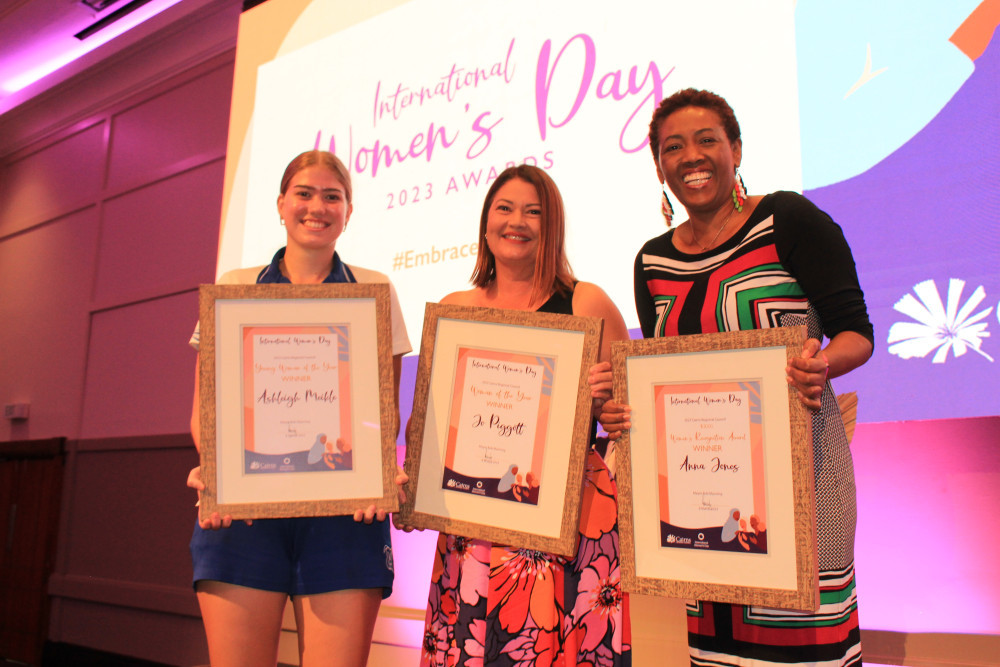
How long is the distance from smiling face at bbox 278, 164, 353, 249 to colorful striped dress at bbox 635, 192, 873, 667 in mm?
748

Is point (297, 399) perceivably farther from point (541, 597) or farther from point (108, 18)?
point (108, 18)

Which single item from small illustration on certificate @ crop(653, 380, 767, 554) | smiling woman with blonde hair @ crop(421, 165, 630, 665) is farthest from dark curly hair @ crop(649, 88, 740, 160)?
small illustration on certificate @ crop(653, 380, 767, 554)

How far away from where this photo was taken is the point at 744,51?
2.13 m

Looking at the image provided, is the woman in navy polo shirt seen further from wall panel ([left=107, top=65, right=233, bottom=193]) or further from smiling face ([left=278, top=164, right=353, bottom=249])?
wall panel ([left=107, top=65, right=233, bottom=193])

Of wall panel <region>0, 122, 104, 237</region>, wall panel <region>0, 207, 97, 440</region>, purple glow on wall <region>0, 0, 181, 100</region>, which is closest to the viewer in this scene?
purple glow on wall <region>0, 0, 181, 100</region>

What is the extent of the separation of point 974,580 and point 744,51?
61.8 inches

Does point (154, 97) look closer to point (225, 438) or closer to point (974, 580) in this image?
point (225, 438)

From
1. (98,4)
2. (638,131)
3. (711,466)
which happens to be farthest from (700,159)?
(98,4)

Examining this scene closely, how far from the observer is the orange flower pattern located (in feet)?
4.22

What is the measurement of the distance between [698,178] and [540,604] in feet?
2.72

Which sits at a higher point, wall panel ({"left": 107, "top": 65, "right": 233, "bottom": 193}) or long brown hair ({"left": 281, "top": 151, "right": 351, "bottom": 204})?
wall panel ({"left": 107, "top": 65, "right": 233, "bottom": 193})

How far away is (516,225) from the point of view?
1568 millimetres

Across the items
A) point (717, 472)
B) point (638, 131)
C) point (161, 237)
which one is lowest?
point (717, 472)

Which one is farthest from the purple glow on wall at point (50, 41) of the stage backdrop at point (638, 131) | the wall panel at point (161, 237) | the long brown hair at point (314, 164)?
the long brown hair at point (314, 164)
